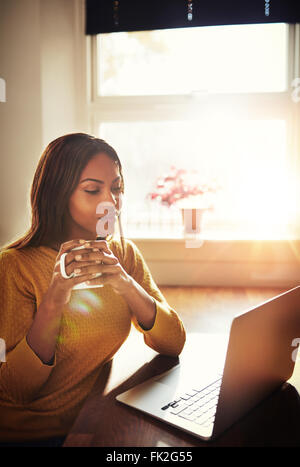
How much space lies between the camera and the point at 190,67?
3.08 m

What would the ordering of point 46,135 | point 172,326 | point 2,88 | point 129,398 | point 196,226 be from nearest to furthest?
1. point 129,398
2. point 172,326
3. point 2,88
4. point 46,135
5. point 196,226

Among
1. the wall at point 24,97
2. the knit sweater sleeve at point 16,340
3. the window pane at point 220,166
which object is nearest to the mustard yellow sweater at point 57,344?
the knit sweater sleeve at point 16,340

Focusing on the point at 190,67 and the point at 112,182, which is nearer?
the point at 112,182

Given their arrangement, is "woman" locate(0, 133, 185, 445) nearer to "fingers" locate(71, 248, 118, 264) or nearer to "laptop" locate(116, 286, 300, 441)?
"fingers" locate(71, 248, 118, 264)

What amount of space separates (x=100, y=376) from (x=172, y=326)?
202 mm

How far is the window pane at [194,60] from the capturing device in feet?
9.84

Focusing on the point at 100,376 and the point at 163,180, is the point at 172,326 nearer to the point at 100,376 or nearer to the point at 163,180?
the point at 100,376

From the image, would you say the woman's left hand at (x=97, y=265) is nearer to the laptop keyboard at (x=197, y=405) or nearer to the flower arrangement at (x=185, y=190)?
the laptop keyboard at (x=197, y=405)

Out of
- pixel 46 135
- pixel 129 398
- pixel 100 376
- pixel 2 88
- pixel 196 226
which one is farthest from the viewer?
pixel 196 226

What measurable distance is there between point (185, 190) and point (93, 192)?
6.77ft

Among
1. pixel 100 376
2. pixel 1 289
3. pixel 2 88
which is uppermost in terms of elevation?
pixel 2 88

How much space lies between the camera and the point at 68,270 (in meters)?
0.70

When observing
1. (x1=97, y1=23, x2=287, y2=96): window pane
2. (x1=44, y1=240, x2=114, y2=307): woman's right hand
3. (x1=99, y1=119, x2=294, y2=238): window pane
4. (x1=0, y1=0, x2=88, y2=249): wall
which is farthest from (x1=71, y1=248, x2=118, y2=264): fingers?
(x1=97, y1=23, x2=287, y2=96): window pane

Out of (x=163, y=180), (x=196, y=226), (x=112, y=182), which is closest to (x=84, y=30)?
(x=163, y=180)
